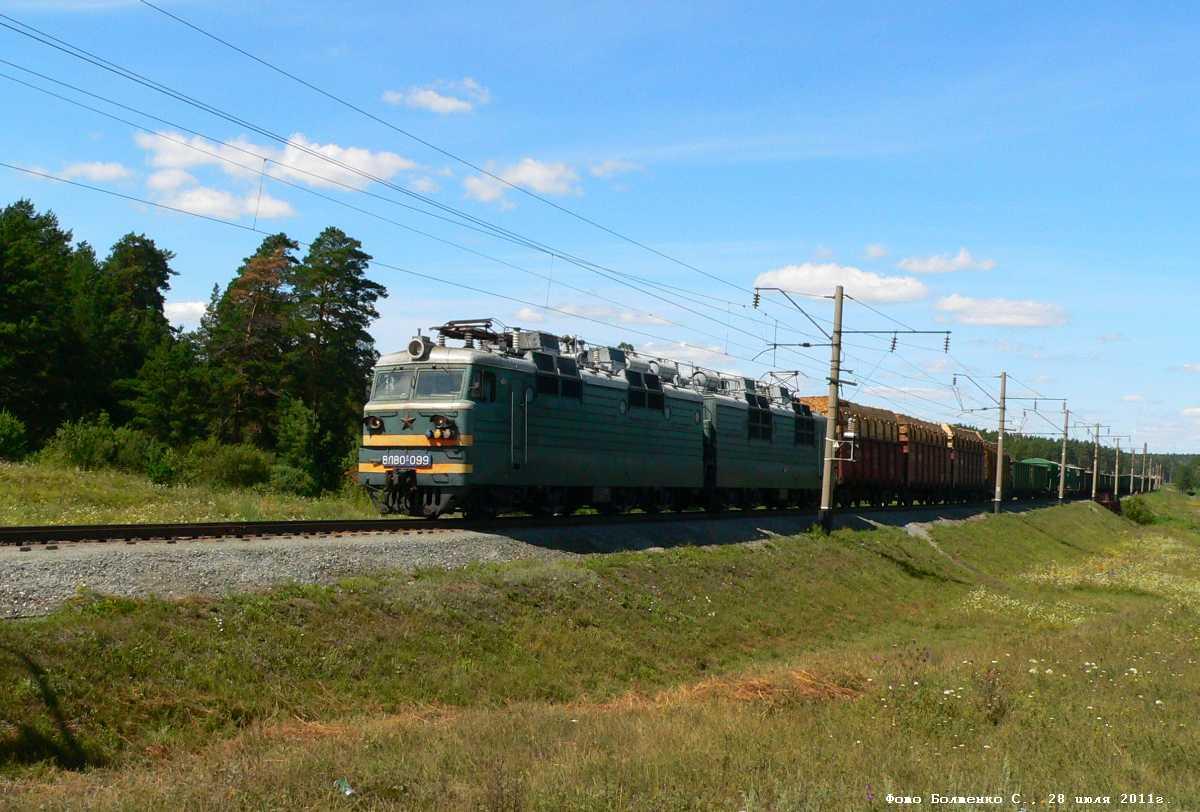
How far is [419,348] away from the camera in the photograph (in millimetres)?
23891

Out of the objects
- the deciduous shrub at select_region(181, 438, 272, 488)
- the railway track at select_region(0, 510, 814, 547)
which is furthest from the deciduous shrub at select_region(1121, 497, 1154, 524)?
the railway track at select_region(0, 510, 814, 547)

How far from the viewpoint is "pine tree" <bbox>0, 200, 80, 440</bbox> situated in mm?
61594

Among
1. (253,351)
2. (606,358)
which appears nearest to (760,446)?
(606,358)

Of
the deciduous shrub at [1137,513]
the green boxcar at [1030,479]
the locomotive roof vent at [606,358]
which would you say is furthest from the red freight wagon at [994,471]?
the locomotive roof vent at [606,358]

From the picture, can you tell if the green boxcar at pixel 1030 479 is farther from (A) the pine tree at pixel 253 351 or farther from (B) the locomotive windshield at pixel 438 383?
(B) the locomotive windshield at pixel 438 383

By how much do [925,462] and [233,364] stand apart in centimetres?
4241

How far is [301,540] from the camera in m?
18.9

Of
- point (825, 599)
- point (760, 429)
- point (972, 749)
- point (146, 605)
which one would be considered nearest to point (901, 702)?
point (972, 749)

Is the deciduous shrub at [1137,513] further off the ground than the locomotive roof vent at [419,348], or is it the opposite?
the locomotive roof vent at [419,348]

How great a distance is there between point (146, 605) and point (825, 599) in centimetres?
1831

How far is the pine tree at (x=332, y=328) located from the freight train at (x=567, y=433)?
34975 millimetres

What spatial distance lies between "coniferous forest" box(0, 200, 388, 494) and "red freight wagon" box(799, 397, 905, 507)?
28.3 metres

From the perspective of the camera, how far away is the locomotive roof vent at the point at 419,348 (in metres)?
23.8

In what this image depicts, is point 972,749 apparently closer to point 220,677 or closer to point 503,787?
point 503,787
